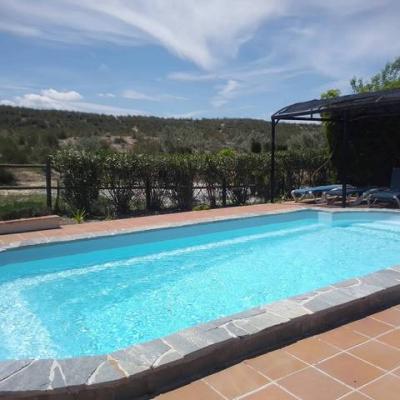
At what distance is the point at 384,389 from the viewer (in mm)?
2561

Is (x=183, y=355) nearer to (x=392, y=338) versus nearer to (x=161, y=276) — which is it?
(x=392, y=338)

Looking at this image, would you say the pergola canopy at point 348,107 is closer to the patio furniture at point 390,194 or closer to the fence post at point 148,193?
the patio furniture at point 390,194

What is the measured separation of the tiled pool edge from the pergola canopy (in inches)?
276

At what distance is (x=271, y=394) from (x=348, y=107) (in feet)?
31.3

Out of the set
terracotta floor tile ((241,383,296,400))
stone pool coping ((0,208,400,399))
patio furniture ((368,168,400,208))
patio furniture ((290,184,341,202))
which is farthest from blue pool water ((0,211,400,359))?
patio furniture ((290,184,341,202))

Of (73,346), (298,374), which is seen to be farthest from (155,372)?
(73,346)

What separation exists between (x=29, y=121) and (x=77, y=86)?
18.6 meters

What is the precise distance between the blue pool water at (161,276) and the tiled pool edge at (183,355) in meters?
1.47

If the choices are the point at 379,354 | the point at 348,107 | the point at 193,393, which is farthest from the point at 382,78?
the point at 193,393

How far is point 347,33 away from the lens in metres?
10.9

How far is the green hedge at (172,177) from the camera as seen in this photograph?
1001 centimetres

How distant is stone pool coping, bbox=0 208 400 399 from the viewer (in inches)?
95.0

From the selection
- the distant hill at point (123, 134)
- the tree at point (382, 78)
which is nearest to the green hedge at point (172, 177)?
the tree at point (382, 78)

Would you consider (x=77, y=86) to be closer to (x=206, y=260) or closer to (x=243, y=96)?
(x=243, y=96)
